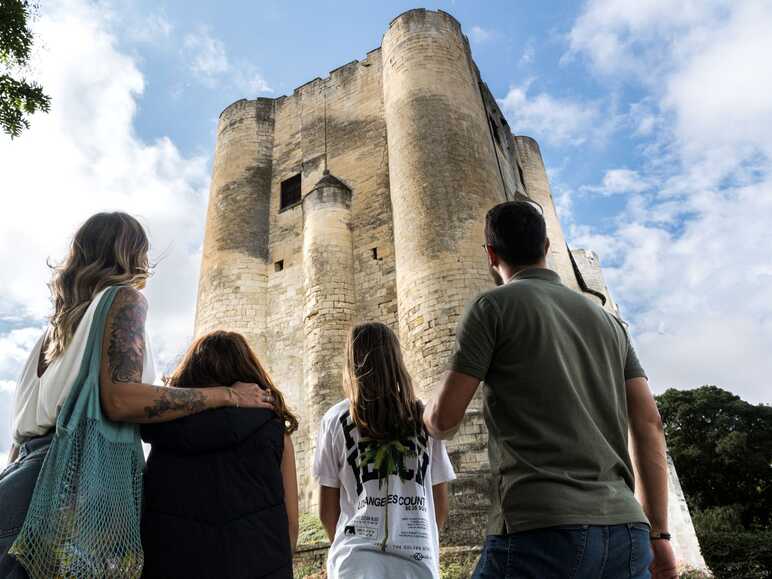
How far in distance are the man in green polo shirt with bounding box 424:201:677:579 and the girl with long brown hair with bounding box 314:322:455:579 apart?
63 centimetres

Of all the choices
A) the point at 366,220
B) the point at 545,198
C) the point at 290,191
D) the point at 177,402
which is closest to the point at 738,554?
the point at 545,198

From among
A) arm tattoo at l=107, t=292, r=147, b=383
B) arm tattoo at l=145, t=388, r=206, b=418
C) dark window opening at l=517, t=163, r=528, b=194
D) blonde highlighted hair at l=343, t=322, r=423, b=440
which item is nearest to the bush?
dark window opening at l=517, t=163, r=528, b=194

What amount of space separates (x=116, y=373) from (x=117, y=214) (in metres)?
0.77

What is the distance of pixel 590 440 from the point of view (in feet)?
6.13

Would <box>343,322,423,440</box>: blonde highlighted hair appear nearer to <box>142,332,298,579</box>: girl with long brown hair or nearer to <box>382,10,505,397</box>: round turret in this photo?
<box>142,332,298,579</box>: girl with long brown hair

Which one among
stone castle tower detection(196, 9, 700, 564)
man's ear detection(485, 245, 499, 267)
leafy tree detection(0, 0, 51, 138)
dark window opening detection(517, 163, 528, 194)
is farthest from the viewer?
dark window opening detection(517, 163, 528, 194)

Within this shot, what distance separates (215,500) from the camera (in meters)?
2.06

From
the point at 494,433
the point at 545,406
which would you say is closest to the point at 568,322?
the point at 545,406

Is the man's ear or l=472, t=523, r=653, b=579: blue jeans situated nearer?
l=472, t=523, r=653, b=579: blue jeans

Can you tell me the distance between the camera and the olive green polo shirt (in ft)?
5.80

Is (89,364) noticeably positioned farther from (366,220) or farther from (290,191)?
(290,191)

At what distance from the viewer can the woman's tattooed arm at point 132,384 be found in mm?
2014

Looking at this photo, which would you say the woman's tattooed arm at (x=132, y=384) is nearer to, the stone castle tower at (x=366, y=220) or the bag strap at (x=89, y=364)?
the bag strap at (x=89, y=364)

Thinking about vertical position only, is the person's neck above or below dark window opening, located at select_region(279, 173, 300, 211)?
below
